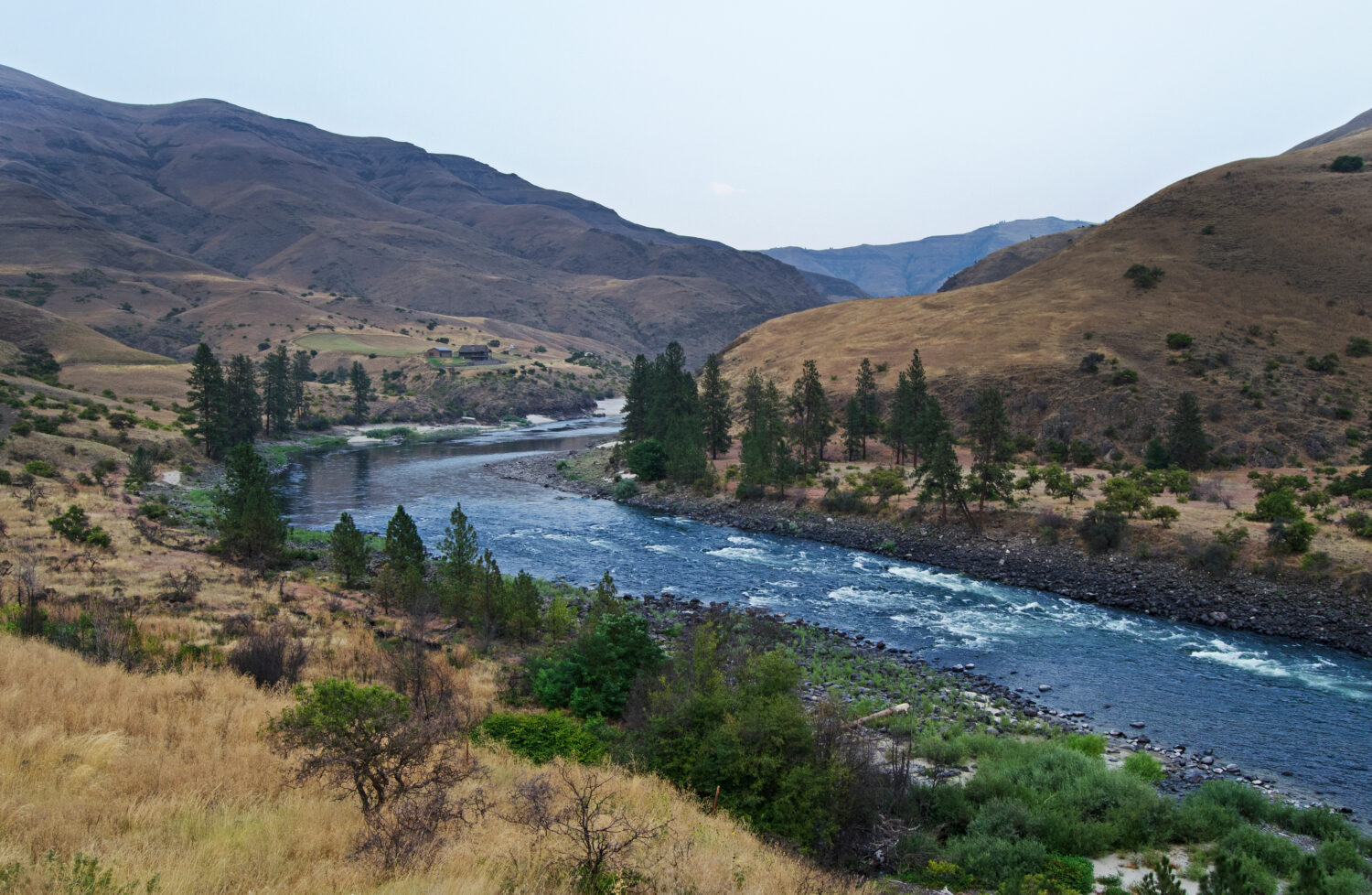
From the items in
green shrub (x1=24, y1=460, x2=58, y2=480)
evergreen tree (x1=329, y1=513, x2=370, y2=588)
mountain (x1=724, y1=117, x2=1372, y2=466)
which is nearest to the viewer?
evergreen tree (x1=329, y1=513, x2=370, y2=588)

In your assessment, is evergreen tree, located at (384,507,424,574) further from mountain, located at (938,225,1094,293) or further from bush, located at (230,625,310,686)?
mountain, located at (938,225,1094,293)

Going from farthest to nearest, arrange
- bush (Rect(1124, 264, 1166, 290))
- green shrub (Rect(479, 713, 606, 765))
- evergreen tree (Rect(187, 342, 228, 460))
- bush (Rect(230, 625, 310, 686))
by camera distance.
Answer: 1. bush (Rect(1124, 264, 1166, 290))
2. evergreen tree (Rect(187, 342, 228, 460))
3. bush (Rect(230, 625, 310, 686))
4. green shrub (Rect(479, 713, 606, 765))

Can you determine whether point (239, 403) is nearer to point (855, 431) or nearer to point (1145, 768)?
point (855, 431)

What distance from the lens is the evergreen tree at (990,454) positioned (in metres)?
37.4

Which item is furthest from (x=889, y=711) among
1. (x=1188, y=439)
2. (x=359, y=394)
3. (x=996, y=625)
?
(x=359, y=394)

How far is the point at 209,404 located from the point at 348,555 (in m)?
44.3

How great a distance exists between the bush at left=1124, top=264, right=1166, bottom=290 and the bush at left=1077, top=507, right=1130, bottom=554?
163 feet

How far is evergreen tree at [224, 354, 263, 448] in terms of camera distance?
6122 cm

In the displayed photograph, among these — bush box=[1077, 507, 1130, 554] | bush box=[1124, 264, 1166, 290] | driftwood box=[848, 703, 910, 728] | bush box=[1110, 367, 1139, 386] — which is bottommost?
driftwood box=[848, 703, 910, 728]

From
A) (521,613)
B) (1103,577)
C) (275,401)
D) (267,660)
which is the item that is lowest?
(1103,577)

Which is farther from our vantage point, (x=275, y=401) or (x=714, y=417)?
(x=275, y=401)

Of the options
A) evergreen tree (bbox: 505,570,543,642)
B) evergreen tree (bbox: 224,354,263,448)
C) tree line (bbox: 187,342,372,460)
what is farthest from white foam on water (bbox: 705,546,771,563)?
evergreen tree (bbox: 224,354,263,448)

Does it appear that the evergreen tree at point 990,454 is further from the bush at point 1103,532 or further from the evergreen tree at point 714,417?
the evergreen tree at point 714,417

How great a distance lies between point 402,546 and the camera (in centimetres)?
2502
